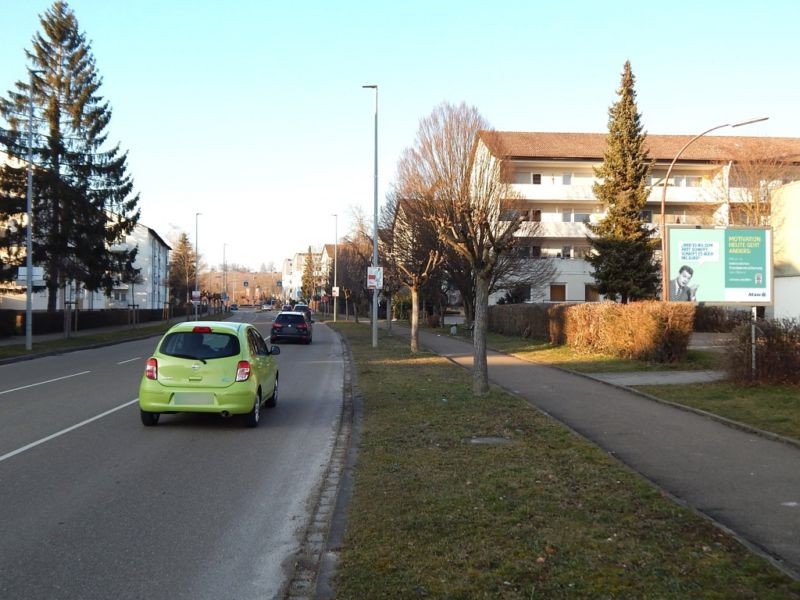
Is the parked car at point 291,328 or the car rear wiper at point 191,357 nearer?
the car rear wiper at point 191,357

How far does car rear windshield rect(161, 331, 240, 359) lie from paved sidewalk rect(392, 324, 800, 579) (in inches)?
Answer: 196

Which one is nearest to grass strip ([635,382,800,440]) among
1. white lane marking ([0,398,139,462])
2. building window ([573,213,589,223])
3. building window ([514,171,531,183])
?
white lane marking ([0,398,139,462])

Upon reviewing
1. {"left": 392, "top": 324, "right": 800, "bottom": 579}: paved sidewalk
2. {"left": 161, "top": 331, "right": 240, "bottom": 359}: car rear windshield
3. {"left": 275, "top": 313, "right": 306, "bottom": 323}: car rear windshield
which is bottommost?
{"left": 392, "top": 324, "right": 800, "bottom": 579}: paved sidewalk

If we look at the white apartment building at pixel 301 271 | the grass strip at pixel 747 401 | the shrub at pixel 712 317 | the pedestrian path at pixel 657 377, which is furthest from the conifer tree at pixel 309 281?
the grass strip at pixel 747 401

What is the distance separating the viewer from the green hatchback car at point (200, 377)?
9703mm

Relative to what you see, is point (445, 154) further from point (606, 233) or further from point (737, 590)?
point (737, 590)

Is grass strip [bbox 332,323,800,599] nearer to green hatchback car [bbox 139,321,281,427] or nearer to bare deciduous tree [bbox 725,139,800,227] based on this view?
green hatchback car [bbox 139,321,281,427]

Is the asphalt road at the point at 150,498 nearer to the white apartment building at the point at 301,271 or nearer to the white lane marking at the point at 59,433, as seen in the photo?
the white lane marking at the point at 59,433

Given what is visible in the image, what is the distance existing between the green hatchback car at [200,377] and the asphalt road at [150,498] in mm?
374

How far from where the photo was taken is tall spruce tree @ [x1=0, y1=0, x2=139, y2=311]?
33.5 meters

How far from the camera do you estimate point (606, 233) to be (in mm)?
38438

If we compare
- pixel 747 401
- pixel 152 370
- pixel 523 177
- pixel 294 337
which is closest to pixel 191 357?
pixel 152 370

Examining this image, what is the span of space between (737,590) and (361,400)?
31.0ft

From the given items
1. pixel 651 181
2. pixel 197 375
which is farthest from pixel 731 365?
pixel 651 181
